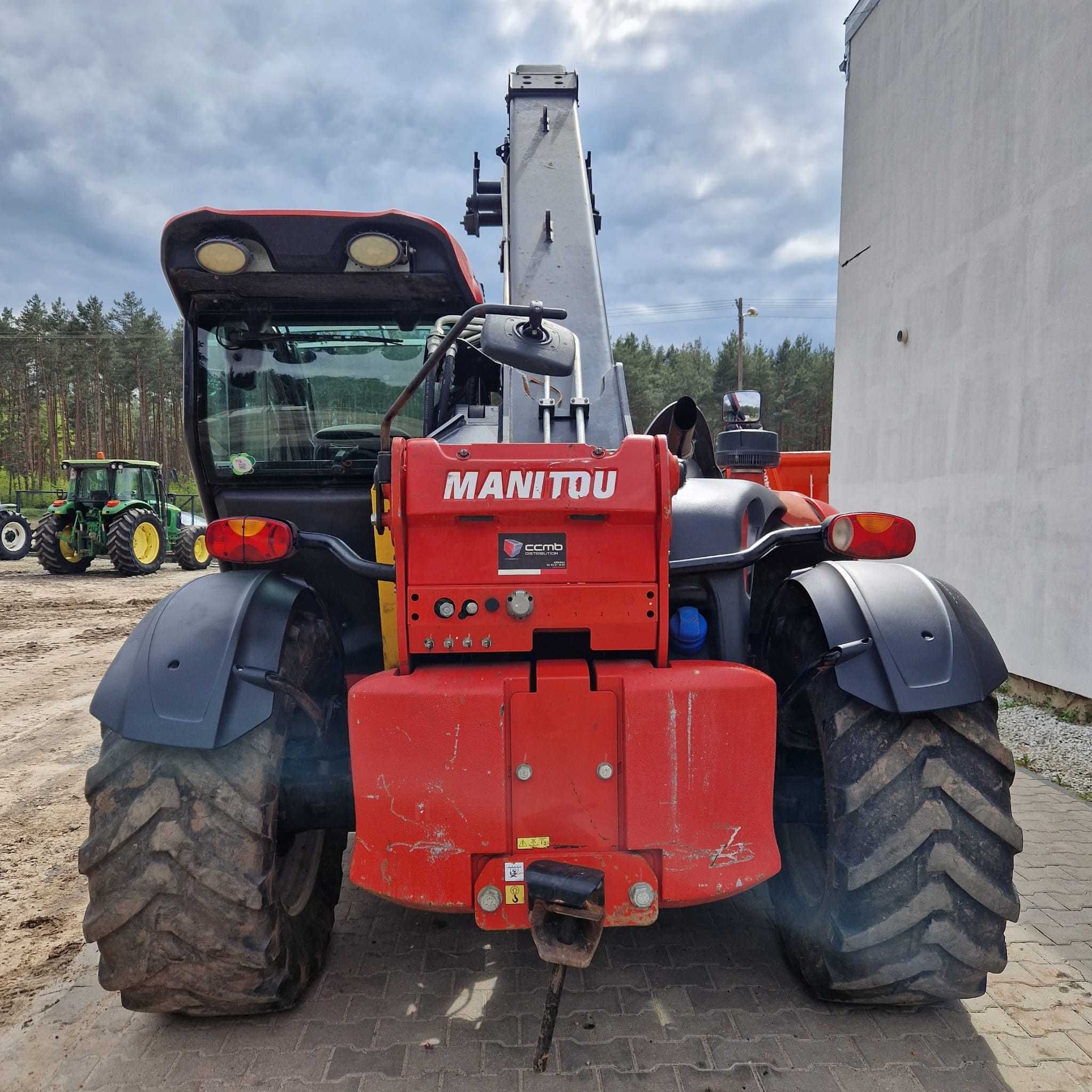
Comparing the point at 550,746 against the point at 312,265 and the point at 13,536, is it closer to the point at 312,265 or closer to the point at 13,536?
the point at 312,265

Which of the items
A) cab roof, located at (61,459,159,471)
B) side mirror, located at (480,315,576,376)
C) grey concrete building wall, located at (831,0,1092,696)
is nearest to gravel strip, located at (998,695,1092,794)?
grey concrete building wall, located at (831,0,1092,696)

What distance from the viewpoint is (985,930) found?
2143 mm

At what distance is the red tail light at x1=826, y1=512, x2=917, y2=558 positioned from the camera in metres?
2.41

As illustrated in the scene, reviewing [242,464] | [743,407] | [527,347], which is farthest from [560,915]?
[743,407]

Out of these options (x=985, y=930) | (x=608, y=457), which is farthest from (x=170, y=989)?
(x=985, y=930)

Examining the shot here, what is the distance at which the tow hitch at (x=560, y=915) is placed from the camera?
1964mm

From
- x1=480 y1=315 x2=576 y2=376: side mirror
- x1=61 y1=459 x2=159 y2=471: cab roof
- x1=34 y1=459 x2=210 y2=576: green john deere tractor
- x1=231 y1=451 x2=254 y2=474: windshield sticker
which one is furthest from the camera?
x1=61 y1=459 x2=159 y2=471: cab roof

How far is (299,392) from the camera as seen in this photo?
11.0ft

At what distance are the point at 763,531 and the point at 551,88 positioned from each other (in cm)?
274

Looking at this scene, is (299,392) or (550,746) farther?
(299,392)

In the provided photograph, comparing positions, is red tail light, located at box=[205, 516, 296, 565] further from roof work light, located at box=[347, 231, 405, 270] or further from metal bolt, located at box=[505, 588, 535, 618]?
roof work light, located at box=[347, 231, 405, 270]

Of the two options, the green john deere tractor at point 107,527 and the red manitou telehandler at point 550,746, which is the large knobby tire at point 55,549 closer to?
the green john deere tractor at point 107,527

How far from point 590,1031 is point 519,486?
159cm

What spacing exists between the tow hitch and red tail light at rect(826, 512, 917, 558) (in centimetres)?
121
